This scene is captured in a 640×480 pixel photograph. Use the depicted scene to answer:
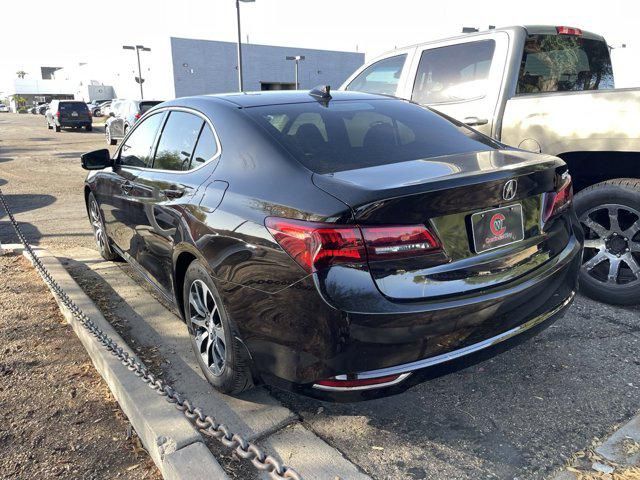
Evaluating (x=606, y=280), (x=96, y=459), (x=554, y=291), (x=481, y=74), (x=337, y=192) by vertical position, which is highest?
(x=481, y=74)

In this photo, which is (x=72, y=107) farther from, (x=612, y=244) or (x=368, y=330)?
(x=368, y=330)

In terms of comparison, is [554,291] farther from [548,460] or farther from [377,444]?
[377,444]

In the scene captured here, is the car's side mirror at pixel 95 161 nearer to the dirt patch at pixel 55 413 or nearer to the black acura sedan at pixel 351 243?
the dirt patch at pixel 55 413

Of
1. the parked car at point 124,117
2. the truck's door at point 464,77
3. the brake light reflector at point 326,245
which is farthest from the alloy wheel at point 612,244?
the parked car at point 124,117

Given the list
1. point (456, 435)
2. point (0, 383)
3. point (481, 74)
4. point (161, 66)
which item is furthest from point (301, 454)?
point (161, 66)

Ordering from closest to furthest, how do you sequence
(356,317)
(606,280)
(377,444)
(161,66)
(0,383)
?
(356,317)
(377,444)
(0,383)
(606,280)
(161,66)

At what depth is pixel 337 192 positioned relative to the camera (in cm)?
219

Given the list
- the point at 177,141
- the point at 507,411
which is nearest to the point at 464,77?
the point at 177,141

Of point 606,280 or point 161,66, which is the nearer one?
point 606,280

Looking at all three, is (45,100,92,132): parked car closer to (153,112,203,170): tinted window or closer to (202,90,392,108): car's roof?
(153,112,203,170): tinted window

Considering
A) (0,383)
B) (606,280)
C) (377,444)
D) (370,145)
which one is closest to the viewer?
(377,444)

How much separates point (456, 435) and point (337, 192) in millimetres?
1370

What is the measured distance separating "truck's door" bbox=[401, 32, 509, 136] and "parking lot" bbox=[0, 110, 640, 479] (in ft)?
6.22

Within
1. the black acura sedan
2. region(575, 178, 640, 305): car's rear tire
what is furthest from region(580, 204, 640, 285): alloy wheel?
the black acura sedan
